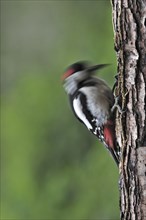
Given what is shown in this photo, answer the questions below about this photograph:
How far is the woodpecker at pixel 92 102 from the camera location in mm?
3564

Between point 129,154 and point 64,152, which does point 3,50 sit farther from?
point 129,154

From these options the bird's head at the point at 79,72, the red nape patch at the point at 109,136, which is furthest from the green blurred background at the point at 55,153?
the red nape patch at the point at 109,136

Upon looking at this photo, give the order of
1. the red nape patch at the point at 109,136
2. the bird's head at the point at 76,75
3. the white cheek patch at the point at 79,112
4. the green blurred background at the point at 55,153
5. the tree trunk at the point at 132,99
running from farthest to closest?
the green blurred background at the point at 55,153 → the bird's head at the point at 76,75 → the white cheek patch at the point at 79,112 → the red nape patch at the point at 109,136 → the tree trunk at the point at 132,99

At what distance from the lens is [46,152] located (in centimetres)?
563

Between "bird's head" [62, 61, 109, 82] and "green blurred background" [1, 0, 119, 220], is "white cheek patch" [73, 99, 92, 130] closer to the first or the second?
"bird's head" [62, 61, 109, 82]

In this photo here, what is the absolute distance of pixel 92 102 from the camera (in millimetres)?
3781

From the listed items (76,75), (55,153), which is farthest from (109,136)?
(55,153)

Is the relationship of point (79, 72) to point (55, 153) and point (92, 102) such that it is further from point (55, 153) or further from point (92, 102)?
point (55, 153)

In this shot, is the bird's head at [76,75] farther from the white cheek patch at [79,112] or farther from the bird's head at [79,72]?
the white cheek patch at [79,112]

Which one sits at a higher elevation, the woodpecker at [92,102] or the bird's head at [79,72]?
the bird's head at [79,72]

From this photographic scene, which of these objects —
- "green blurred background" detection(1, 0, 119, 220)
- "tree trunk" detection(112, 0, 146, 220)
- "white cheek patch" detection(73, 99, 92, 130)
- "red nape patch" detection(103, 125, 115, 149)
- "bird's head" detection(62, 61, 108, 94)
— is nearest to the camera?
"tree trunk" detection(112, 0, 146, 220)

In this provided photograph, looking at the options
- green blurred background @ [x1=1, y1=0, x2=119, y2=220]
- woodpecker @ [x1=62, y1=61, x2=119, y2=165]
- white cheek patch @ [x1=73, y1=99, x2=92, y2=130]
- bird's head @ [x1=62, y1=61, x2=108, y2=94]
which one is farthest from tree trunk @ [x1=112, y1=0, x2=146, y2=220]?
green blurred background @ [x1=1, y1=0, x2=119, y2=220]

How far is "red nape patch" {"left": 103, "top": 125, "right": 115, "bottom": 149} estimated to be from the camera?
350cm

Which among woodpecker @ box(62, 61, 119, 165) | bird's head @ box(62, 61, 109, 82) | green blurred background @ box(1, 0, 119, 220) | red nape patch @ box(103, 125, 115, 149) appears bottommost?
green blurred background @ box(1, 0, 119, 220)
